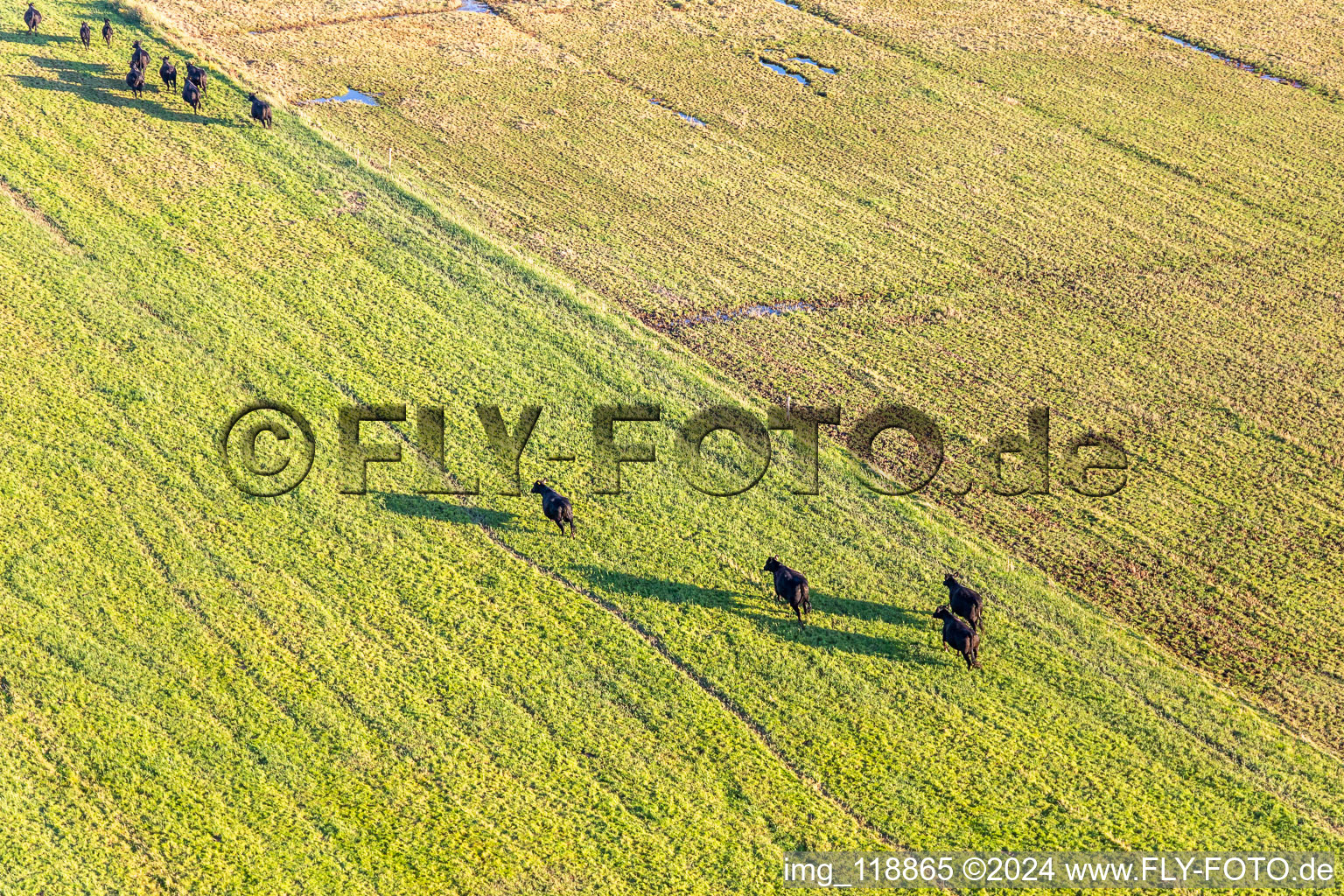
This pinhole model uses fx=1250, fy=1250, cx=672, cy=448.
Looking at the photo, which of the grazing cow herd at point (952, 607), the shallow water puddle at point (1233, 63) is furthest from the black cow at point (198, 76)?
the shallow water puddle at point (1233, 63)

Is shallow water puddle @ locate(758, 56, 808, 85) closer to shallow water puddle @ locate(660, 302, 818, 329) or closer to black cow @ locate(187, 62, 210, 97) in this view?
shallow water puddle @ locate(660, 302, 818, 329)

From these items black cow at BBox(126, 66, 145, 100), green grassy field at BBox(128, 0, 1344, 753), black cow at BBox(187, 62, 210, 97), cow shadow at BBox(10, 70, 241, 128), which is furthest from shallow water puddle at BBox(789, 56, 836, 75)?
black cow at BBox(126, 66, 145, 100)

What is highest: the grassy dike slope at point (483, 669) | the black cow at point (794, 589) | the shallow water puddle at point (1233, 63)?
the shallow water puddle at point (1233, 63)

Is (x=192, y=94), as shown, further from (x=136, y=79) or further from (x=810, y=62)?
(x=810, y=62)

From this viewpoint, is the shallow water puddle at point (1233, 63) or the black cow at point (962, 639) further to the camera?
the shallow water puddle at point (1233, 63)

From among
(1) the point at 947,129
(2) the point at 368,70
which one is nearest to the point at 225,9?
(2) the point at 368,70
